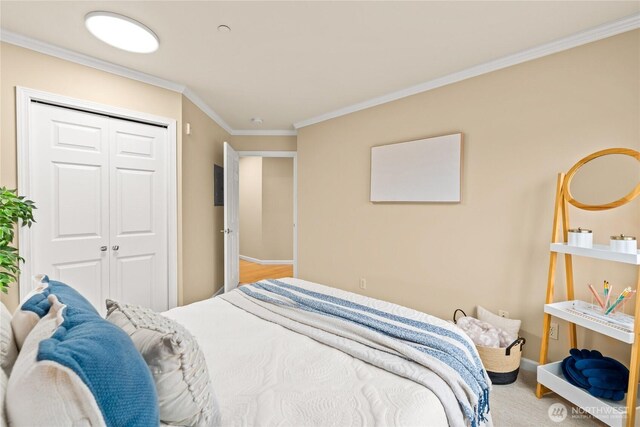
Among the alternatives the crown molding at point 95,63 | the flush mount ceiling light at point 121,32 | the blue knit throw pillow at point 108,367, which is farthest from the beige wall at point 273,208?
the blue knit throw pillow at point 108,367

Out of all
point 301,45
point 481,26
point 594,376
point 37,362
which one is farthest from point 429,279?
point 37,362

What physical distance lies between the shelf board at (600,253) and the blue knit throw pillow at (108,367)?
91.3 inches

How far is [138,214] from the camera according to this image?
285 centimetres

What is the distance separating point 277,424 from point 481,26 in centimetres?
254

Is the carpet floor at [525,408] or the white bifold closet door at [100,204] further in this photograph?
the white bifold closet door at [100,204]

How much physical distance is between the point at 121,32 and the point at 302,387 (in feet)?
8.11

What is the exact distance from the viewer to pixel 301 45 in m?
2.32

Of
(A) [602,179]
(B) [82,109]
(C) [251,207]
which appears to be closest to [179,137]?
(B) [82,109]

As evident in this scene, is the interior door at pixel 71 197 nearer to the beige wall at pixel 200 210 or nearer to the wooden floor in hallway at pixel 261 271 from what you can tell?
the beige wall at pixel 200 210

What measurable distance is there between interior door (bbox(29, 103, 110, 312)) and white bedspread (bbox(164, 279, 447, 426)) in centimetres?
157

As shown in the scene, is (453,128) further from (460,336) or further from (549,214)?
(460,336)

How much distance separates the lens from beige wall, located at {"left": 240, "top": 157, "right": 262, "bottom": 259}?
268 inches

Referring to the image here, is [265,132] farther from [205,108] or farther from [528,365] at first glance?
[528,365]

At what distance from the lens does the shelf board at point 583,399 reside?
5.50ft
